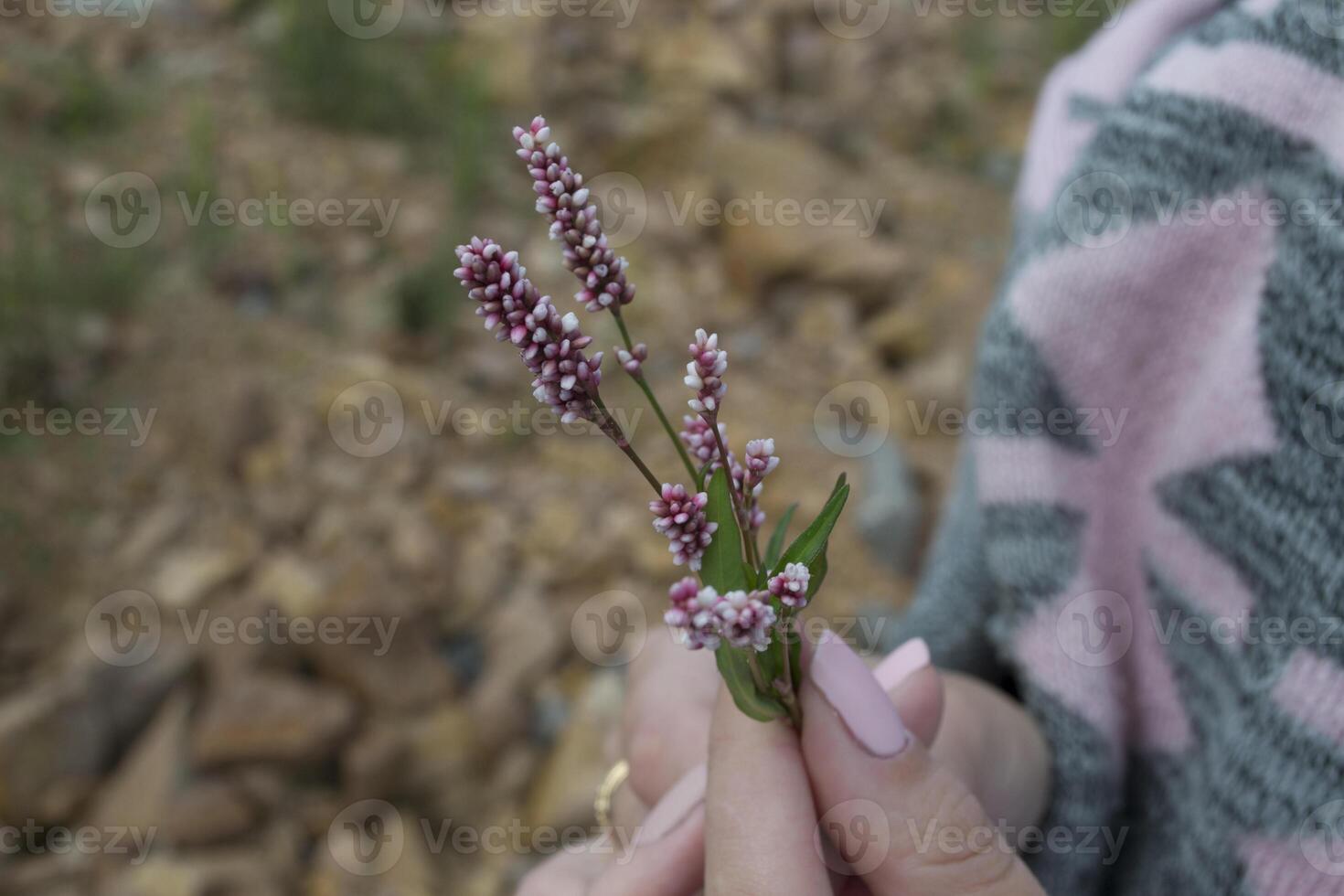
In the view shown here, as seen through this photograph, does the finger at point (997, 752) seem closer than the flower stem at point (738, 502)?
No

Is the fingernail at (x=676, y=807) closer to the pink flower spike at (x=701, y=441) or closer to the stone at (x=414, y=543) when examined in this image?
the pink flower spike at (x=701, y=441)

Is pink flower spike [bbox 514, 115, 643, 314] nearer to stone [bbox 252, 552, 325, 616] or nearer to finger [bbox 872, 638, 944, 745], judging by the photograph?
finger [bbox 872, 638, 944, 745]

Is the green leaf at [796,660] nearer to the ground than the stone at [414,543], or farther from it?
farther from it

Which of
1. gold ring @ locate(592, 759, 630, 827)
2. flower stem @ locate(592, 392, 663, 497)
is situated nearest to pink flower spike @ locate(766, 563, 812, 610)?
flower stem @ locate(592, 392, 663, 497)

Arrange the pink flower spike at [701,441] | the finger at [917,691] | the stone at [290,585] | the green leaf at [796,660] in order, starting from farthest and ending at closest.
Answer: the stone at [290,585] < the finger at [917,691] < the green leaf at [796,660] < the pink flower spike at [701,441]

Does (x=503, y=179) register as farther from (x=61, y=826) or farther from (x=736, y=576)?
(x=736, y=576)

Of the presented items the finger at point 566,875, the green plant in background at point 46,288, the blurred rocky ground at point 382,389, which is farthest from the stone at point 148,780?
the finger at point 566,875
